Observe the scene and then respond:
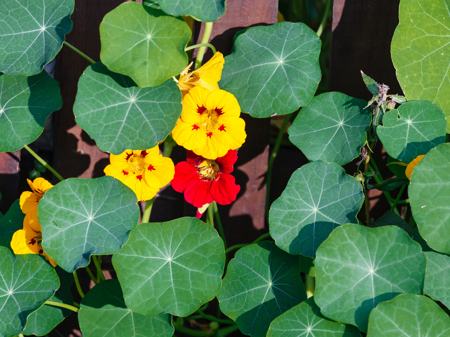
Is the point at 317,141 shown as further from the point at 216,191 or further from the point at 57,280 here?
the point at 57,280

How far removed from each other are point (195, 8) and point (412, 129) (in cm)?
47

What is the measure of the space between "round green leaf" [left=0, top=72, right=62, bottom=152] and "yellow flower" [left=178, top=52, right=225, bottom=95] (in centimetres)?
26

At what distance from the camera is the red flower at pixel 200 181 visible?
1.77 m

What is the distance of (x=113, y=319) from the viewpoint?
5.76 feet

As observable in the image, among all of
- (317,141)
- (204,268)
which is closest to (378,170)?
(317,141)

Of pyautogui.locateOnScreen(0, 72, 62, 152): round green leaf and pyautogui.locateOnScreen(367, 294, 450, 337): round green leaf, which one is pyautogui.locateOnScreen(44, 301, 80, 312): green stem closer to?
pyautogui.locateOnScreen(0, 72, 62, 152): round green leaf

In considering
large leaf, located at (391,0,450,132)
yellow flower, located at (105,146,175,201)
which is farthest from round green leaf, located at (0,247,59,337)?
large leaf, located at (391,0,450,132)

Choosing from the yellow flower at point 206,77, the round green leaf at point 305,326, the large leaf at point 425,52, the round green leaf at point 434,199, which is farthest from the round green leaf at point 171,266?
the large leaf at point 425,52

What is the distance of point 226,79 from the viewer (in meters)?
1.79

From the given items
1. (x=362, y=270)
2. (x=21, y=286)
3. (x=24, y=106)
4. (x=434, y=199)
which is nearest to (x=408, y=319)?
(x=362, y=270)

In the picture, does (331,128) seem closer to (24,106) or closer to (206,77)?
(206,77)

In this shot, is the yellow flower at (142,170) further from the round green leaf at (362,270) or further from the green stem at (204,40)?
the round green leaf at (362,270)

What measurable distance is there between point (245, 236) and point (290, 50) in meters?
0.47

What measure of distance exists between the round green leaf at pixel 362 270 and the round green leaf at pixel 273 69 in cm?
29
